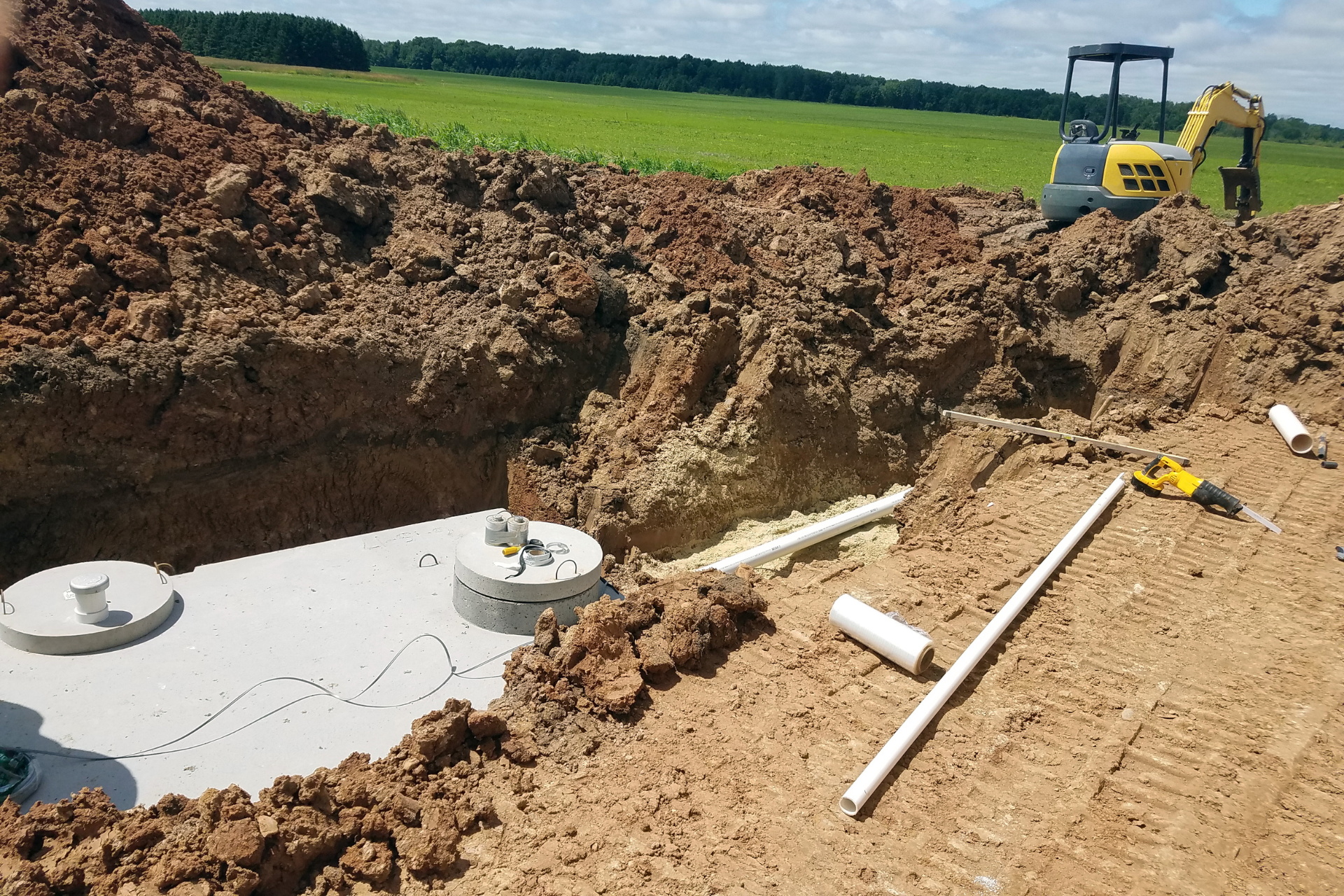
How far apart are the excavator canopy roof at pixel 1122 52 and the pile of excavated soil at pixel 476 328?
2861mm

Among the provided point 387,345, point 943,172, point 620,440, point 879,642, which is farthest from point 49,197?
point 943,172

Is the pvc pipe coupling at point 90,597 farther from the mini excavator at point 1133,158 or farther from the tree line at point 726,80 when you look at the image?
the tree line at point 726,80

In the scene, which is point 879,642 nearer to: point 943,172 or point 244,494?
point 244,494

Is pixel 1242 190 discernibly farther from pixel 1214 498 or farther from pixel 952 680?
pixel 952 680

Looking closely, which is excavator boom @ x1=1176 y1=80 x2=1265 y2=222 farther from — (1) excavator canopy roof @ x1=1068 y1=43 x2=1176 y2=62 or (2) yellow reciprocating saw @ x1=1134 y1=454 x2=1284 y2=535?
(2) yellow reciprocating saw @ x1=1134 y1=454 x2=1284 y2=535

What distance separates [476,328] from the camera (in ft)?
29.9

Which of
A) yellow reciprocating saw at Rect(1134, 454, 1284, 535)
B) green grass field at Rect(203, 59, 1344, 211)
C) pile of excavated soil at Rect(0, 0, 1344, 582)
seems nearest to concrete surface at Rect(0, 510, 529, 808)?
pile of excavated soil at Rect(0, 0, 1344, 582)

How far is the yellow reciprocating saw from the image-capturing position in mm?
6996

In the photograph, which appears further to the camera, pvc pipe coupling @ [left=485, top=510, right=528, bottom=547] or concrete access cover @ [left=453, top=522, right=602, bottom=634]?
pvc pipe coupling @ [left=485, top=510, right=528, bottom=547]

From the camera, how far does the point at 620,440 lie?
29.7 ft

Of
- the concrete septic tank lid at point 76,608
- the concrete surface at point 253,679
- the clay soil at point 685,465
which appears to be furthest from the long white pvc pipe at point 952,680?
the concrete septic tank lid at point 76,608

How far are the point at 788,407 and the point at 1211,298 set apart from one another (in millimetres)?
5985

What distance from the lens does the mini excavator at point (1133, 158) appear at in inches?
506

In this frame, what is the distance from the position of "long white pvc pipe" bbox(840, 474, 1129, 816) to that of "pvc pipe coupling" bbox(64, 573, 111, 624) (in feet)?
16.0
